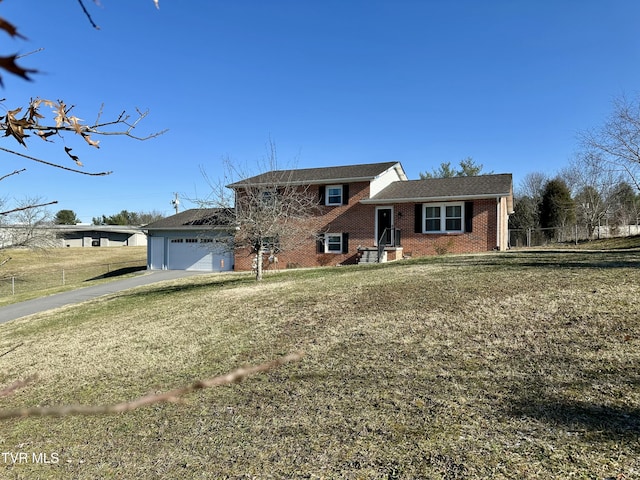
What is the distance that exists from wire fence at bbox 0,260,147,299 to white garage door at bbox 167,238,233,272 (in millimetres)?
5419

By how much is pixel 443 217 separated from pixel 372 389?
55.7 feet

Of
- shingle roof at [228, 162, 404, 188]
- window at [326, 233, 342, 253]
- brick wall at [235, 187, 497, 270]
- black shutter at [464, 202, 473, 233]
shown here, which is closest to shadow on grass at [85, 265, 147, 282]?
brick wall at [235, 187, 497, 270]

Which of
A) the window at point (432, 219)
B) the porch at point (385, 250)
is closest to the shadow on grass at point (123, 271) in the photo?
the porch at point (385, 250)

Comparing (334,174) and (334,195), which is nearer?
(334,195)

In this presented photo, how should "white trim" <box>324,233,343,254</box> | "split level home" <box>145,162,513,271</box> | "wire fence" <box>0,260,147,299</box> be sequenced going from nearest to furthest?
"split level home" <box>145,162,513,271</box>
"white trim" <box>324,233,343,254</box>
"wire fence" <box>0,260,147,299</box>

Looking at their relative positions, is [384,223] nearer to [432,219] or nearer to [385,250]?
[385,250]

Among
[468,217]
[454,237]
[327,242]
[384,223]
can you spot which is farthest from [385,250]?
[468,217]

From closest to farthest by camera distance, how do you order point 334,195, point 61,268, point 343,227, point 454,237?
point 454,237 < point 343,227 < point 334,195 < point 61,268

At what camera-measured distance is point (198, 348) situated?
23.1ft

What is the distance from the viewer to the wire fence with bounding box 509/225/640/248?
3010cm

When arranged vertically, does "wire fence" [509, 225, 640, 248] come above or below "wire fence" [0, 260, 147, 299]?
above

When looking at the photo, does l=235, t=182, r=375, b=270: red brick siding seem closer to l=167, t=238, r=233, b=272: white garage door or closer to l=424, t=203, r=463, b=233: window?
l=424, t=203, r=463, b=233: window

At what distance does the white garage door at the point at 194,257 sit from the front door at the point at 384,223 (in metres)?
9.14

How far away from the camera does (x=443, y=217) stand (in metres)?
20.6
